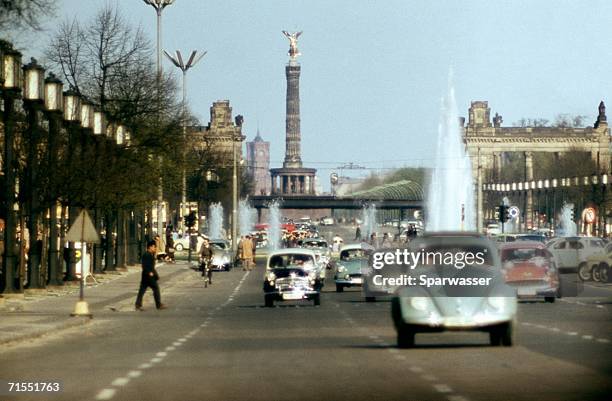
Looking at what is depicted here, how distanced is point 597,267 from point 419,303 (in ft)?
124

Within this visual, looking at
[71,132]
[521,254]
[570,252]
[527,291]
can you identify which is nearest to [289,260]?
[521,254]

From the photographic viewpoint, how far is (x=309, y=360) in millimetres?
23812

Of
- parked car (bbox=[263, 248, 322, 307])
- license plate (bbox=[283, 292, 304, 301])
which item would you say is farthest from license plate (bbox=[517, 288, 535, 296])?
license plate (bbox=[283, 292, 304, 301])

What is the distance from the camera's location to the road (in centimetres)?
1828

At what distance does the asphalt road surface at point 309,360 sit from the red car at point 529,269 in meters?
3.56

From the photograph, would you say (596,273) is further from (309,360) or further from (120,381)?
(120,381)

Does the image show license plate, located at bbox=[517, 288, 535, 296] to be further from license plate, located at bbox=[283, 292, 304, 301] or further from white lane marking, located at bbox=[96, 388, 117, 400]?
white lane marking, located at bbox=[96, 388, 117, 400]

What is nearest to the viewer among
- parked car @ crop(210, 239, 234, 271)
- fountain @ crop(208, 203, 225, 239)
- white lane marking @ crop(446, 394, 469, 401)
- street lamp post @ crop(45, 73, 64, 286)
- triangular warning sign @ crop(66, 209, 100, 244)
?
white lane marking @ crop(446, 394, 469, 401)

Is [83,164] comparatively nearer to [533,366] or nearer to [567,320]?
[567,320]

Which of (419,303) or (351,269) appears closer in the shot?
(419,303)

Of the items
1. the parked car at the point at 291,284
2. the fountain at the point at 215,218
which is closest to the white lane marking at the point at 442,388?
the parked car at the point at 291,284

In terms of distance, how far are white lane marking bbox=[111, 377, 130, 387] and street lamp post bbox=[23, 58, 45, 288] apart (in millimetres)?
28489

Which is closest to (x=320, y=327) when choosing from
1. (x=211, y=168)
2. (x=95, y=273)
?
(x=95, y=273)

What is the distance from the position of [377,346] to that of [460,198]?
11336cm
